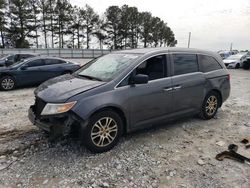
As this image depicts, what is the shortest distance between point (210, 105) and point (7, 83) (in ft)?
24.5

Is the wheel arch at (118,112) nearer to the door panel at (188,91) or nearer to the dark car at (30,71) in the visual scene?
the door panel at (188,91)

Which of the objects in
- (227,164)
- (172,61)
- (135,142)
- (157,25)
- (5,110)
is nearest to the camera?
(227,164)

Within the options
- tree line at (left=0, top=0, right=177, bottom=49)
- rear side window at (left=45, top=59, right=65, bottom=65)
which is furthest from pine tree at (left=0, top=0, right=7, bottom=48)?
rear side window at (left=45, top=59, right=65, bottom=65)

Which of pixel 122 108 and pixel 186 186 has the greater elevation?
pixel 122 108

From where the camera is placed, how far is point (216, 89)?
234 inches

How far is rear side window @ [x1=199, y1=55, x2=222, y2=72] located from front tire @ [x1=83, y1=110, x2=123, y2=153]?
99.5 inches

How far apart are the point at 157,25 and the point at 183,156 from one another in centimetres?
5746

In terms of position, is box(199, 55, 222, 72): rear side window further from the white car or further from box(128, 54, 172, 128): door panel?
the white car

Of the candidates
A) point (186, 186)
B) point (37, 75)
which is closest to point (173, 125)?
point (186, 186)

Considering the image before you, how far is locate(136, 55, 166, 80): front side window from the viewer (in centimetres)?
469

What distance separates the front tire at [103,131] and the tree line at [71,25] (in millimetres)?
38198

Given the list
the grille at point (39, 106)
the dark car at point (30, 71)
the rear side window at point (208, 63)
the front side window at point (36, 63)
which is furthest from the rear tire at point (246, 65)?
the grille at point (39, 106)

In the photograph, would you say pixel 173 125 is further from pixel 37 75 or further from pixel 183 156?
pixel 37 75

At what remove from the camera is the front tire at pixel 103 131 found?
397cm
